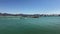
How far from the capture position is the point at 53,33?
10.4m
